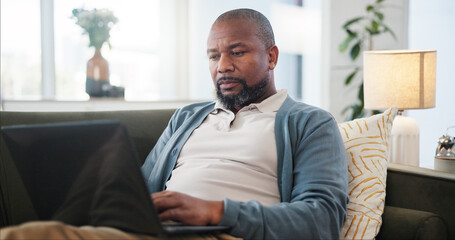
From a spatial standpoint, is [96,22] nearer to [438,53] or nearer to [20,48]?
[20,48]

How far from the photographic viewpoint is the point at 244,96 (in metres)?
1.58

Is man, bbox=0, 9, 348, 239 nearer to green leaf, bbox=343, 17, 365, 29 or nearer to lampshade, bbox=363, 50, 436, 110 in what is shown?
lampshade, bbox=363, 50, 436, 110

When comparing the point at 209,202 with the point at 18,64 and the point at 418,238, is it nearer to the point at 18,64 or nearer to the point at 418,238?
the point at 418,238

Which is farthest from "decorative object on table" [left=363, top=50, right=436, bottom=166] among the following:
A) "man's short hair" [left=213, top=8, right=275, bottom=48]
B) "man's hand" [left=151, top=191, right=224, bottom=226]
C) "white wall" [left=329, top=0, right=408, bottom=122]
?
"white wall" [left=329, top=0, right=408, bottom=122]

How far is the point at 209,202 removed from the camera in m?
1.12

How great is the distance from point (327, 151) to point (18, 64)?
108 inches

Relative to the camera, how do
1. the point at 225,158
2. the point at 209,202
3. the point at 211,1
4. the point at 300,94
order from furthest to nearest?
the point at 300,94
the point at 211,1
the point at 225,158
the point at 209,202

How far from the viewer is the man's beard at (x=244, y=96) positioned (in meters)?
1.58

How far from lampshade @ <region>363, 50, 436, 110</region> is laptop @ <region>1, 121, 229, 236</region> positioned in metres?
1.36

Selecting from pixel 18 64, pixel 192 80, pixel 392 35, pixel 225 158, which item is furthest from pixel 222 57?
pixel 392 35

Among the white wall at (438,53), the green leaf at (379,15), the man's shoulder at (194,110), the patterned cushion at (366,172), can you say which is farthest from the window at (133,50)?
the patterned cushion at (366,172)

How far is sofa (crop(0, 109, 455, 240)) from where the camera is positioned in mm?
1261

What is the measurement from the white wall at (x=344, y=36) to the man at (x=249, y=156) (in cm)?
255

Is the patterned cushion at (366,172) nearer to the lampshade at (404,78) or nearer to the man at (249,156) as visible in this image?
the man at (249,156)
